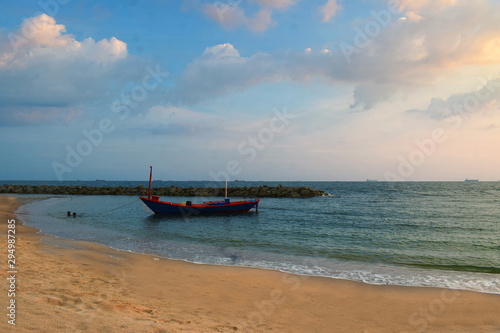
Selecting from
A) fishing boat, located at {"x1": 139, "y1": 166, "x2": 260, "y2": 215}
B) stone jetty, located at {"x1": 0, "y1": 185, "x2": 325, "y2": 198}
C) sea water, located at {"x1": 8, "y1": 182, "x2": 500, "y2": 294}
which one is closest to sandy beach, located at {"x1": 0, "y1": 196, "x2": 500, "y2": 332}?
sea water, located at {"x1": 8, "y1": 182, "x2": 500, "y2": 294}

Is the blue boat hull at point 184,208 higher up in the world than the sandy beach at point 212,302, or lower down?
lower down

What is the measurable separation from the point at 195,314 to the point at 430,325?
6.02m

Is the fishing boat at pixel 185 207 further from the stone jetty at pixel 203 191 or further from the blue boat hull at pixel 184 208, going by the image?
the stone jetty at pixel 203 191

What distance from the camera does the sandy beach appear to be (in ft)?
19.2

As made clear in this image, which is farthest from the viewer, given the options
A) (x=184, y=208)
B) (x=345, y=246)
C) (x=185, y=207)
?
(x=184, y=208)

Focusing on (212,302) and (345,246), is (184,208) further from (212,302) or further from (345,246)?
(212,302)

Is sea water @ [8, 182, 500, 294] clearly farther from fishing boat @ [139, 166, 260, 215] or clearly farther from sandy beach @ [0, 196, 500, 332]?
fishing boat @ [139, 166, 260, 215]

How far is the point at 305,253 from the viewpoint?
51.9 feet

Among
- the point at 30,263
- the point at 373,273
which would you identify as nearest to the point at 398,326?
the point at 373,273

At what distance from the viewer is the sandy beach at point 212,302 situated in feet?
19.2

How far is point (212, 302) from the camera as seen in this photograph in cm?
838

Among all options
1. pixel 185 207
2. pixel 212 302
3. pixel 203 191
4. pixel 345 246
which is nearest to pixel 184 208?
pixel 185 207

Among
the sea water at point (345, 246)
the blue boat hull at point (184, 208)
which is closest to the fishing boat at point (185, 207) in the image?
the blue boat hull at point (184, 208)

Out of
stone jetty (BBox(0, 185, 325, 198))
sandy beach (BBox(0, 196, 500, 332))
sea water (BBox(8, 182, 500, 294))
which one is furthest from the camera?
stone jetty (BBox(0, 185, 325, 198))
